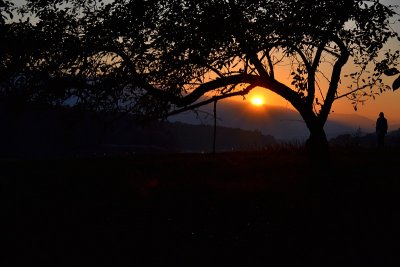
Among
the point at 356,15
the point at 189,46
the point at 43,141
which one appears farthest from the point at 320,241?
the point at 43,141

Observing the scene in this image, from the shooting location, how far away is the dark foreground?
9.01 m

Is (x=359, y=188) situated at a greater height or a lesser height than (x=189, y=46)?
lesser

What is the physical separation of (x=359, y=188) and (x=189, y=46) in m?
6.94

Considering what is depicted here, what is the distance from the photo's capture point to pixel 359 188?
14.9 m

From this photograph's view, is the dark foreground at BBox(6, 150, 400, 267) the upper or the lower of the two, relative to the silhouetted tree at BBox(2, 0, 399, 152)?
lower

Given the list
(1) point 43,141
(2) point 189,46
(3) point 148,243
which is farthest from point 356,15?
(1) point 43,141

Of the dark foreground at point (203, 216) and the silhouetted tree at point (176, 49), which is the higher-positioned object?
the silhouetted tree at point (176, 49)

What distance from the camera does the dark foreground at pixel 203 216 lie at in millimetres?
9008

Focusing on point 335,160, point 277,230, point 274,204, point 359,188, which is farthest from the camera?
point 335,160

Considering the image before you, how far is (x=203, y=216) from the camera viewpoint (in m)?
11.4

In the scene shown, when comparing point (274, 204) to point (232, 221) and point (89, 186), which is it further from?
point (89, 186)

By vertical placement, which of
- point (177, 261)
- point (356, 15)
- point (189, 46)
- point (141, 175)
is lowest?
point (177, 261)

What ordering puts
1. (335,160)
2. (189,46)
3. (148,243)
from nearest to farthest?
(148,243), (189,46), (335,160)

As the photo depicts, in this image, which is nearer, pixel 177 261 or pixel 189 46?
pixel 177 261
